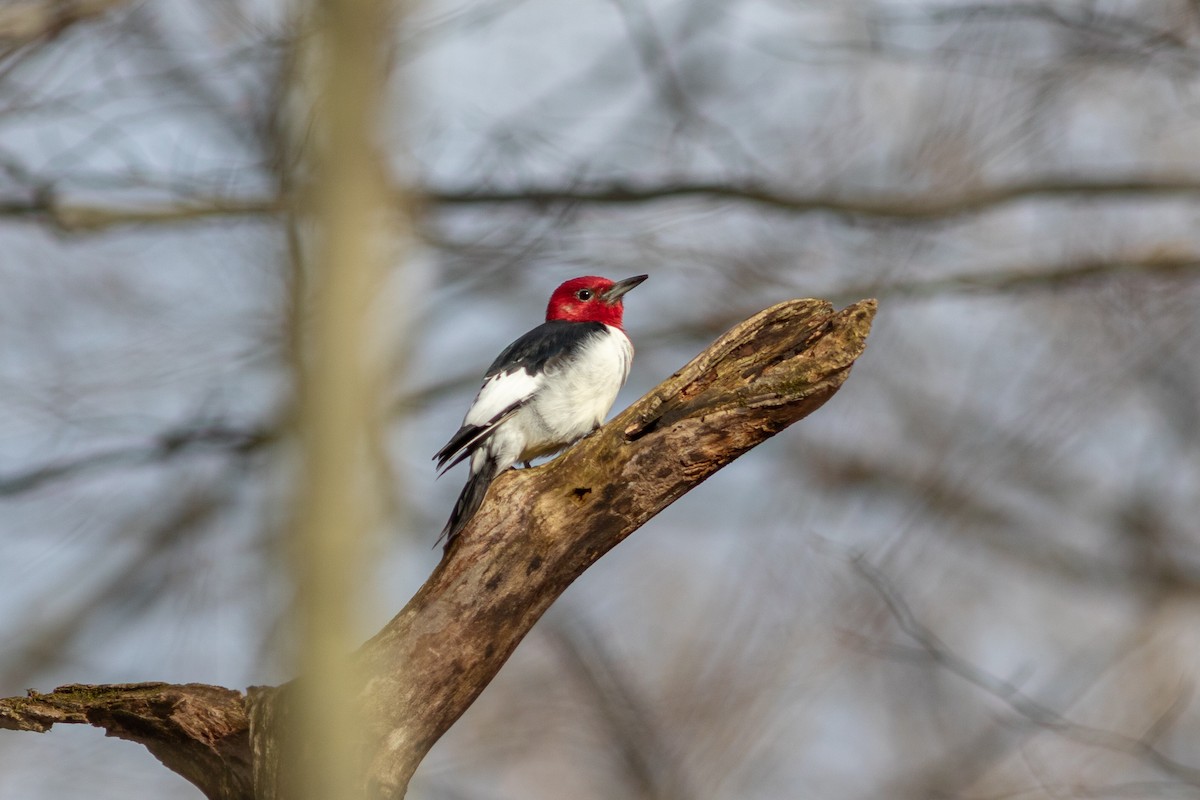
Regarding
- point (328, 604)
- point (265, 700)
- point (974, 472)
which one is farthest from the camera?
point (974, 472)

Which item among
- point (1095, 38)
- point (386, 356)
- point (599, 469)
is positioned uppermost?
point (1095, 38)

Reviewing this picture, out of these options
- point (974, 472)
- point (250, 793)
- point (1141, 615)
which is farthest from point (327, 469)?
point (1141, 615)

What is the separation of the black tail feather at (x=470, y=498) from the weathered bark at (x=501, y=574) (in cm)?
40

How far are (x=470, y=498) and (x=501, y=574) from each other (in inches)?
36.8

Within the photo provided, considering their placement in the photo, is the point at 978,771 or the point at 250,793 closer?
the point at 250,793

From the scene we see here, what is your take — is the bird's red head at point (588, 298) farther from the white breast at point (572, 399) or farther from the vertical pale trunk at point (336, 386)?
the vertical pale trunk at point (336, 386)

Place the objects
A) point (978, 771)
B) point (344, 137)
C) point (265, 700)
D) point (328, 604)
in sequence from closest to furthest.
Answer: point (265, 700), point (328, 604), point (344, 137), point (978, 771)

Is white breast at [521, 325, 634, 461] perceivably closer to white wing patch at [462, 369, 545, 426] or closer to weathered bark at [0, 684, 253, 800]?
white wing patch at [462, 369, 545, 426]

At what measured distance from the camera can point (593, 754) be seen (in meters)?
6.30

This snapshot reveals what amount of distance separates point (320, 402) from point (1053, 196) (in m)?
5.04

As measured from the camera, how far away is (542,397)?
4926 millimetres

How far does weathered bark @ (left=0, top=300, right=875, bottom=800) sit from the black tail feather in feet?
1.31

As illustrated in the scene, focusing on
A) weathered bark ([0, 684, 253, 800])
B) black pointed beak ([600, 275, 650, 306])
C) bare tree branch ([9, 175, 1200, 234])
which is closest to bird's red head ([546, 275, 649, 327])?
black pointed beak ([600, 275, 650, 306])

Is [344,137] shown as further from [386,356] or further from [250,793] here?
[250,793]
